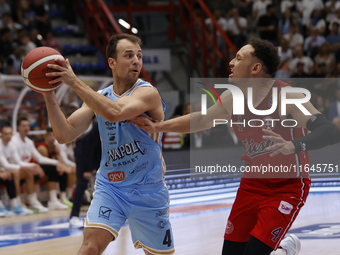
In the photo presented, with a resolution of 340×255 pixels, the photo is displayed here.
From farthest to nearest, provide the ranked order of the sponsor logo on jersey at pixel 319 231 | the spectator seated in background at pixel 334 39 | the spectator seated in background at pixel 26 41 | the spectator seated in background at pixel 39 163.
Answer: the spectator seated in background at pixel 334 39, the spectator seated in background at pixel 26 41, the spectator seated in background at pixel 39 163, the sponsor logo on jersey at pixel 319 231

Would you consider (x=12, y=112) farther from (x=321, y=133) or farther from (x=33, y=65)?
(x=321, y=133)

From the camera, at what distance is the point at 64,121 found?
4176 mm

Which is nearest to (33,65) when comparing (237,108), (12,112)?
(237,108)

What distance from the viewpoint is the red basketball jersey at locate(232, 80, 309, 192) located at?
162 inches

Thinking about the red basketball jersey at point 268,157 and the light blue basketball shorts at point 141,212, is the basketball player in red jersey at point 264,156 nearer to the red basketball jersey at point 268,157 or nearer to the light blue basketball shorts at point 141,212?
the red basketball jersey at point 268,157

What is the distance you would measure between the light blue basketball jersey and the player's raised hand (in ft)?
0.30

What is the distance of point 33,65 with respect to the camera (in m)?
3.94

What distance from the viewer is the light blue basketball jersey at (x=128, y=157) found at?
13.9 ft

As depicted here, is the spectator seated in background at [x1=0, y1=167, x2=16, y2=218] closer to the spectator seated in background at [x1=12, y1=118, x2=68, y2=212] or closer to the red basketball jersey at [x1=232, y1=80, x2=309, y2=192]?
the spectator seated in background at [x1=12, y1=118, x2=68, y2=212]

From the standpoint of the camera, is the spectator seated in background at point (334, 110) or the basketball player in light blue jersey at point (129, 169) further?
the spectator seated in background at point (334, 110)

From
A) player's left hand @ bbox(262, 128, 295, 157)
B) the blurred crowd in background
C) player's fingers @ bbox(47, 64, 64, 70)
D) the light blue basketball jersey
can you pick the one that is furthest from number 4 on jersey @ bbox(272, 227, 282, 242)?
the blurred crowd in background

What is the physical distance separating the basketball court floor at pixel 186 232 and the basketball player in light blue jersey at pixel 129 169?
2291 millimetres

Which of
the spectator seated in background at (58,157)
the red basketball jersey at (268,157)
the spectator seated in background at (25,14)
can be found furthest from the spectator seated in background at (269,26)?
the red basketball jersey at (268,157)

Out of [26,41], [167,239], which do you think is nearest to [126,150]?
[167,239]
